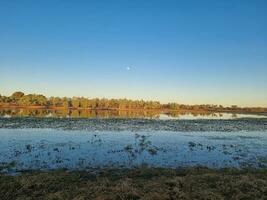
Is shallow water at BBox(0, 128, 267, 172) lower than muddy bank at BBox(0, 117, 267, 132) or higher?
lower

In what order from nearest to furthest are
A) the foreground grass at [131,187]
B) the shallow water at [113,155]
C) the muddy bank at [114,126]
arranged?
the foreground grass at [131,187] < the shallow water at [113,155] < the muddy bank at [114,126]

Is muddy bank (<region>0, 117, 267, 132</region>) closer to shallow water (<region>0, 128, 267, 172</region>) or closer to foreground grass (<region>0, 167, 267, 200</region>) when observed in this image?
shallow water (<region>0, 128, 267, 172</region>)

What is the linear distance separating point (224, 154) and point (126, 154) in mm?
8078

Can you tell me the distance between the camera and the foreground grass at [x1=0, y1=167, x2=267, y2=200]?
1230cm

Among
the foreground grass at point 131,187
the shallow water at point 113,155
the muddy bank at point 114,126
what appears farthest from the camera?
the muddy bank at point 114,126

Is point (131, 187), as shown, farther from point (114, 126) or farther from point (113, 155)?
point (114, 126)

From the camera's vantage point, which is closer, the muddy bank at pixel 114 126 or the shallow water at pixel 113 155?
the shallow water at pixel 113 155

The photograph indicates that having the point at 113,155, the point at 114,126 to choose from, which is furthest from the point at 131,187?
the point at 114,126

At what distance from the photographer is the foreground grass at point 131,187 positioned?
12.3 m

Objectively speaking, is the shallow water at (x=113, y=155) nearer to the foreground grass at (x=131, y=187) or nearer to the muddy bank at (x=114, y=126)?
the foreground grass at (x=131, y=187)

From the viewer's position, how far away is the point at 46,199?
11.9 meters

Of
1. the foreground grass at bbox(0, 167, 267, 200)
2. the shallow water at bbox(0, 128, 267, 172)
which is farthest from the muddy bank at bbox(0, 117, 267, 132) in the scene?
the foreground grass at bbox(0, 167, 267, 200)

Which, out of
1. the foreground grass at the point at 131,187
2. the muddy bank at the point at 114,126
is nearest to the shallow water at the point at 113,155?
the foreground grass at the point at 131,187

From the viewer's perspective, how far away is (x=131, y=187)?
1323 cm
